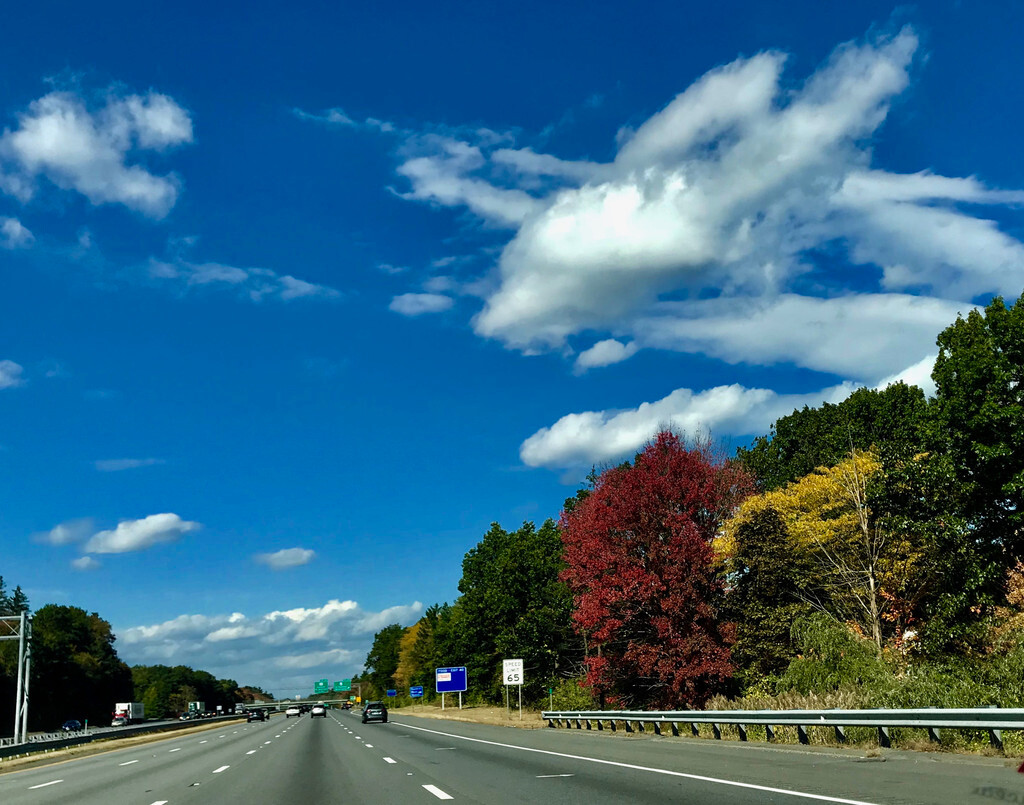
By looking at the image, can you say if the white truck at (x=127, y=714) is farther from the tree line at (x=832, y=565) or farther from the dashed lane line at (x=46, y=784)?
the dashed lane line at (x=46, y=784)

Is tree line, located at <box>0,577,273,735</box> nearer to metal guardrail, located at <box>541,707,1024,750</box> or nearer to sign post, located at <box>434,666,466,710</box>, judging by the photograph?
sign post, located at <box>434,666,466,710</box>

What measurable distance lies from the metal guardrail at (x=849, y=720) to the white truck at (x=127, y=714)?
102271mm

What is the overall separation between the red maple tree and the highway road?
10641mm

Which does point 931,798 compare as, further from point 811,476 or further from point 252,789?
point 811,476

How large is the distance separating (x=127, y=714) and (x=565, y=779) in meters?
122

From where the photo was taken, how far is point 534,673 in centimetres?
7450

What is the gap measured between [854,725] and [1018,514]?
764 inches

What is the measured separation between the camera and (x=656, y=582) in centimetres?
3547

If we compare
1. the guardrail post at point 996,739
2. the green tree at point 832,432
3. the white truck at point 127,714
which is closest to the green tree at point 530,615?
the green tree at point 832,432

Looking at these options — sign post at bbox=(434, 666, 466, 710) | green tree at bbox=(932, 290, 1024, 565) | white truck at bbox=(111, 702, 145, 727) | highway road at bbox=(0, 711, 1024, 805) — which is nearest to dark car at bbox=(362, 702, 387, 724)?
sign post at bbox=(434, 666, 466, 710)

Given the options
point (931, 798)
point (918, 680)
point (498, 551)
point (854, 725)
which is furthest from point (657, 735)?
point (498, 551)

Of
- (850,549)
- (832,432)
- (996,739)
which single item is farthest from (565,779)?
(832,432)

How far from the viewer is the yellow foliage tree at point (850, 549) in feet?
142

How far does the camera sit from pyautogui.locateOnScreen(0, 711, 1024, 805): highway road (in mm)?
11398
